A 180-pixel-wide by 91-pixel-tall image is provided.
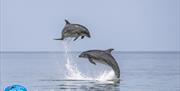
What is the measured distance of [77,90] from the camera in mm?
38312

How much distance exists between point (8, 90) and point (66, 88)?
27.0 meters

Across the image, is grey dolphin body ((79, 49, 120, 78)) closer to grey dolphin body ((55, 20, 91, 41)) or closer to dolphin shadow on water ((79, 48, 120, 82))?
dolphin shadow on water ((79, 48, 120, 82))

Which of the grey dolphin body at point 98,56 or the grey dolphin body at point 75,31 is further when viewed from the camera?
the grey dolphin body at point 98,56

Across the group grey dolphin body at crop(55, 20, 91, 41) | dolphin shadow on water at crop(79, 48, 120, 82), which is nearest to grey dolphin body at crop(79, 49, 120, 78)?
dolphin shadow on water at crop(79, 48, 120, 82)

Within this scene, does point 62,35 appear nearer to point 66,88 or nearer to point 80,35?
point 80,35

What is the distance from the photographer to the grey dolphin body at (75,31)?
29266mm

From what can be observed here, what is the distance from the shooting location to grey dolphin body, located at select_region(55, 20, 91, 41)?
29.3m

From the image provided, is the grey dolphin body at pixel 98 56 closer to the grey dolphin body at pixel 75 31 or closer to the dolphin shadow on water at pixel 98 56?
the dolphin shadow on water at pixel 98 56

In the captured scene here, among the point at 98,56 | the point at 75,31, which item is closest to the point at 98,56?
the point at 98,56

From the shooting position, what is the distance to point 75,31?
29453 mm

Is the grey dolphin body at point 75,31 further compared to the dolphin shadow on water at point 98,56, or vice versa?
the dolphin shadow on water at point 98,56

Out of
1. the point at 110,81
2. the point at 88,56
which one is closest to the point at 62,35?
→ the point at 88,56

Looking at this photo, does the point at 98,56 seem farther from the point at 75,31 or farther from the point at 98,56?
the point at 75,31

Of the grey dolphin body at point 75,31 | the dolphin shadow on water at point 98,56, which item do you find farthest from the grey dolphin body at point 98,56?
the grey dolphin body at point 75,31
